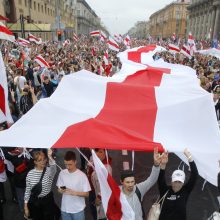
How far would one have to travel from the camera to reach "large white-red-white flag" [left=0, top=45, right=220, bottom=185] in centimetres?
308

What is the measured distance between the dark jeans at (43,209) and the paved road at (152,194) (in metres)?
1.02

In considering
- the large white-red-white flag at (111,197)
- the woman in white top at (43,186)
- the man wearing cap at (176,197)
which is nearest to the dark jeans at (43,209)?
the woman in white top at (43,186)

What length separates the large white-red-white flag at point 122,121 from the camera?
308 cm

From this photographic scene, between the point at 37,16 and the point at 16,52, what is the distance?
31381 mm

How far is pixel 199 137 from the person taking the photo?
11.0ft

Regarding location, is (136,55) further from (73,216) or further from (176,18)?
(176,18)

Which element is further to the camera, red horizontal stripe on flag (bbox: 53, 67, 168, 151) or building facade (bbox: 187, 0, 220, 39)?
building facade (bbox: 187, 0, 220, 39)

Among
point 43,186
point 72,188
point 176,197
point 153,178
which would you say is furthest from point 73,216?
point 176,197

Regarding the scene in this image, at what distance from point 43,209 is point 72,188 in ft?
1.81

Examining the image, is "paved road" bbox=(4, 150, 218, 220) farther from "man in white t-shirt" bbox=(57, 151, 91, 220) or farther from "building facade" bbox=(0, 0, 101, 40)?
"building facade" bbox=(0, 0, 101, 40)

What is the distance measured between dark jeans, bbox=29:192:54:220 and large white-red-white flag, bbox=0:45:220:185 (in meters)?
0.91

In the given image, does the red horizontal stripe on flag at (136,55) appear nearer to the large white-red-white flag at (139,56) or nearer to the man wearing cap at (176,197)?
the large white-red-white flag at (139,56)

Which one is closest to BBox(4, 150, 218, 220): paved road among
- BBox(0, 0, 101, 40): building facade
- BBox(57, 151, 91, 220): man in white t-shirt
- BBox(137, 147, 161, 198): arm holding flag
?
BBox(57, 151, 91, 220): man in white t-shirt

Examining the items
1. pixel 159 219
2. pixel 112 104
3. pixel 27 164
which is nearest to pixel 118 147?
pixel 159 219
